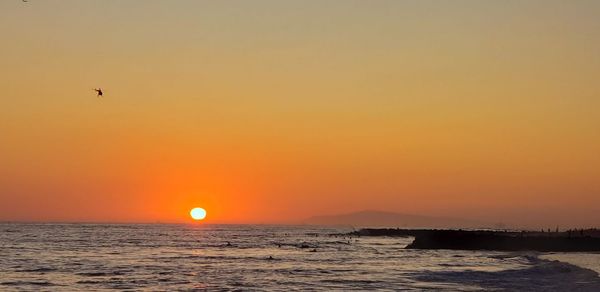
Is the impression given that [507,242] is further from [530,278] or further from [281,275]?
[281,275]

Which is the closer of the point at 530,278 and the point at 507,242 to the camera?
the point at 530,278

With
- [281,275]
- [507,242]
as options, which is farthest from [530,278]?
[507,242]

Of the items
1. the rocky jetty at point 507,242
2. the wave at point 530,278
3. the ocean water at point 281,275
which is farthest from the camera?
the rocky jetty at point 507,242

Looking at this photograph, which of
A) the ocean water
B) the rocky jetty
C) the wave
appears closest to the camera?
the wave

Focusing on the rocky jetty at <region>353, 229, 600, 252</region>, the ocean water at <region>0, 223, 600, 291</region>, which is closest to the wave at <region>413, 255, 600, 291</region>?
the ocean water at <region>0, 223, 600, 291</region>

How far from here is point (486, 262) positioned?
7550 cm

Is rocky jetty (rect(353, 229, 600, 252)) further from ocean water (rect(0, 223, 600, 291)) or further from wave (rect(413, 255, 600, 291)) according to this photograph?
wave (rect(413, 255, 600, 291))

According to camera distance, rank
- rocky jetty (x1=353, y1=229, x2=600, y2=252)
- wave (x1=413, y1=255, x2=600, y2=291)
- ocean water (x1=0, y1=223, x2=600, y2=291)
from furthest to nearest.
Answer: rocky jetty (x1=353, y1=229, x2=600, y2=252), ocean water (x1=0, y1=223, x2=600, y2=291), wave (x1=413, y1=255, x2=600, y2=291)

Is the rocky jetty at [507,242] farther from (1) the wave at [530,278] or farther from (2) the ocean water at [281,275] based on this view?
(1) the wave at [530,278]

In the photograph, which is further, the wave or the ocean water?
the ocean water

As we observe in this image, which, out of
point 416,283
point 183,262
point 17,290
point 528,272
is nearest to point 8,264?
point 183,262

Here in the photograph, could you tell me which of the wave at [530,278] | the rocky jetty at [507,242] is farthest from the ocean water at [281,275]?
→ the rocky jetty at [507,242]

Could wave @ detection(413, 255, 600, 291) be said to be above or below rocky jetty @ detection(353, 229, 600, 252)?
below

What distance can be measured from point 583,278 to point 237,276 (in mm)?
27381
